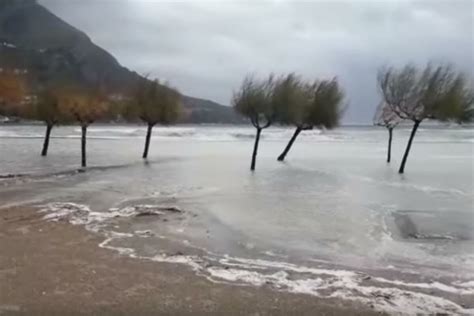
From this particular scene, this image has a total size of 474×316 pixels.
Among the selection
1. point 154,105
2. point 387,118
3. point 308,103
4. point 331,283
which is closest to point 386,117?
point 387,118

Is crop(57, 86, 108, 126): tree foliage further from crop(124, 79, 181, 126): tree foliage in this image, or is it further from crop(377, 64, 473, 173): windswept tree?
crop(377, 64, 473, 173): windswept tree

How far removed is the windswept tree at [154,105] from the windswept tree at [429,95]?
15.3 m

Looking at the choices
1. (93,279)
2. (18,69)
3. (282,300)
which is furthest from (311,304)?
(18,69)

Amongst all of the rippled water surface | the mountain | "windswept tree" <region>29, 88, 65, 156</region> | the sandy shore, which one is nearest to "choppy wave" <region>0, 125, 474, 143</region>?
the mountain

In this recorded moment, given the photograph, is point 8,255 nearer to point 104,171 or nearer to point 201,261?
point 201,261

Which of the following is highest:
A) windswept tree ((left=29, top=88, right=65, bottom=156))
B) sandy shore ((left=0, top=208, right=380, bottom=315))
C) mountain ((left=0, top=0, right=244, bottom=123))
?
mountain ((left=0, top=0, right=244, bottom=123))

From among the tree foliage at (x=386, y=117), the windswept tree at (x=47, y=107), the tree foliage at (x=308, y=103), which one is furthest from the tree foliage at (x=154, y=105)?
A: the tree foliage at (x=386, y=117)

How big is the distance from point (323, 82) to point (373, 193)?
2024cm

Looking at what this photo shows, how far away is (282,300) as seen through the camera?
6469 mm

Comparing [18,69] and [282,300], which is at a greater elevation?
[18,69]

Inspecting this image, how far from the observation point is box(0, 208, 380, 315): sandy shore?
19.5 ft

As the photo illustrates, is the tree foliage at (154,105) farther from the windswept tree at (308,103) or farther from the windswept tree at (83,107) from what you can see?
the windswept tree at (308,103)

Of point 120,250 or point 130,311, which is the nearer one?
point 130,311

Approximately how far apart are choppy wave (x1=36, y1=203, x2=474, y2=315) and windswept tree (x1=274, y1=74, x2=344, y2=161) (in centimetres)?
2631
